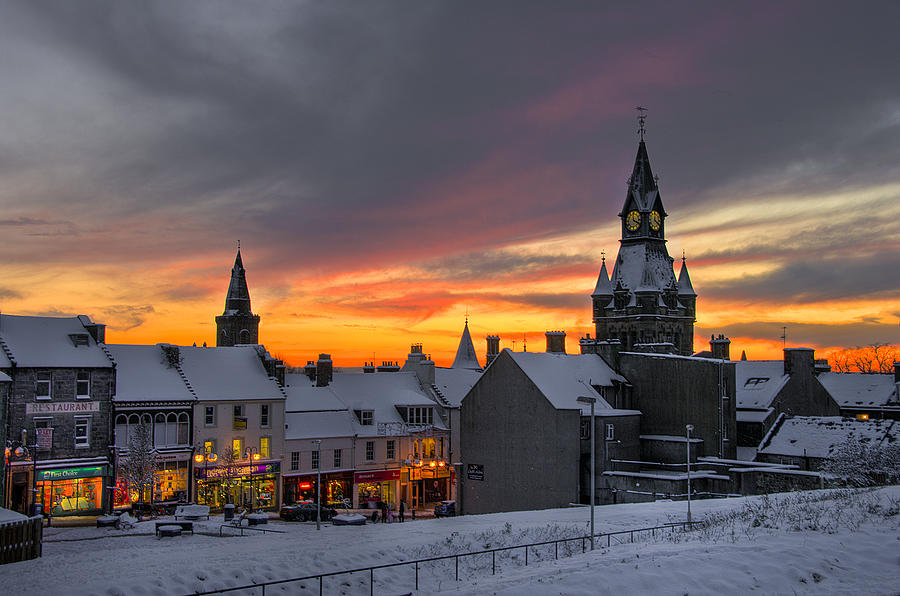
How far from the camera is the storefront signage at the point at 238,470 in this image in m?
56.3

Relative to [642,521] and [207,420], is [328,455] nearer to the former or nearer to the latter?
[207,420]

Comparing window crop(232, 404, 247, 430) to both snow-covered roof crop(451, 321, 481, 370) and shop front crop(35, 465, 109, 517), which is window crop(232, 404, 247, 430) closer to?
shop front crop(35, 465, 109, 517)

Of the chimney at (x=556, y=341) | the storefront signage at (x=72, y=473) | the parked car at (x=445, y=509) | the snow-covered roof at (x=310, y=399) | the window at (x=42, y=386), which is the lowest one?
the parked car at (x=445, y=509)

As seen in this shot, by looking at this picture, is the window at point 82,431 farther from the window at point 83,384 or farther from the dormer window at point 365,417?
the dormer window at point 365,417

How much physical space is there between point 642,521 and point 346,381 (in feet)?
141

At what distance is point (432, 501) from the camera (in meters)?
70.4

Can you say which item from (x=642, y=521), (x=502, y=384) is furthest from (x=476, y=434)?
(x=642, y=521)

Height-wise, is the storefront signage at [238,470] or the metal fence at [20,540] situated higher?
the metal fence at [20,540]

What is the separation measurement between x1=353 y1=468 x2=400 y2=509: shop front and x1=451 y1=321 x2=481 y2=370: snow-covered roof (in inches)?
2338

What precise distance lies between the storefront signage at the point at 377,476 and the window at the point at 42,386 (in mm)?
25460

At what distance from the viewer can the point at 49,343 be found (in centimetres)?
5212

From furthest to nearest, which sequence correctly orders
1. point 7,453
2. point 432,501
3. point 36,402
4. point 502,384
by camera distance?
point 432,501, point 502,384, point 36,402, point 7,453

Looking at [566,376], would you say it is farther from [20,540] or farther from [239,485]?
[20,540]

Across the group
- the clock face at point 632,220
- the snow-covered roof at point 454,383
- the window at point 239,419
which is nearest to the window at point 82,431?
the window at point 239,419
